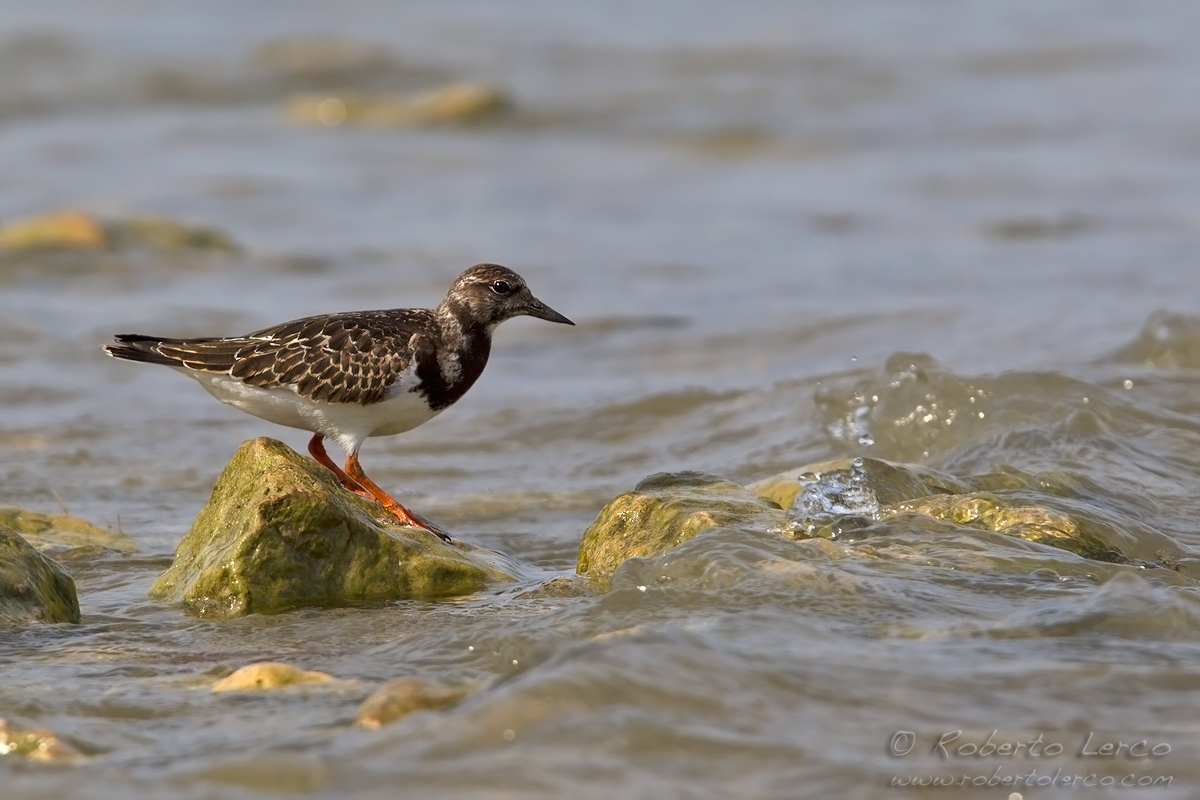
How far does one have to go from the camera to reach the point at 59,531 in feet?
20.0

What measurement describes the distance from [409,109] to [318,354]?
12111 mm

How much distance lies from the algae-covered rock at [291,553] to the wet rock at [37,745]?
4.27 ft

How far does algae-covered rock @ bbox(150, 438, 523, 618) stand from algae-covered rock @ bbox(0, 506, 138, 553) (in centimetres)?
82

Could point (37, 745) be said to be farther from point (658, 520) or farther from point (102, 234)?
point (102, 234)

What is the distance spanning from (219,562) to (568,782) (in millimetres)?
2048

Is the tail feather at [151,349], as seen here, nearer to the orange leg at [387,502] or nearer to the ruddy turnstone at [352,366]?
the ruddy turnstone at [352,366]

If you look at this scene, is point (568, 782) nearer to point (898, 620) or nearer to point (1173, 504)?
point (898, 620)

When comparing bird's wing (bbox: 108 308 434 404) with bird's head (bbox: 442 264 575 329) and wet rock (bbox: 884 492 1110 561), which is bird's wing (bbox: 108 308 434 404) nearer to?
bird's head (bbox: 442 264 575 329)

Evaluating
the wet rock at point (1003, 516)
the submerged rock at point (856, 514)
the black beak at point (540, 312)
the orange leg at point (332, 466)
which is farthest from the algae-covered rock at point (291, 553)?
the wet rock at point (1003, 516)

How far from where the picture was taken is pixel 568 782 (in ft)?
11.1

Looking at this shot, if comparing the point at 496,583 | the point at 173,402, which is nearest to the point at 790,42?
the point at 173,402

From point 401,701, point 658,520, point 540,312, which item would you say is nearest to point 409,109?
point 540,312

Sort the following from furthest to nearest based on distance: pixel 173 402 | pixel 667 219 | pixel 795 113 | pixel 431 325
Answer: pixel 795 113, pixel 667 219, pixel 173 402, pixel 431 325

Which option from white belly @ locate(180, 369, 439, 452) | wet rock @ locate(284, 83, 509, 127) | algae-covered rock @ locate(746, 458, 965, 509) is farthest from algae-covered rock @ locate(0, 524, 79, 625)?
wet rock @ locate(284, 83, 509, 127)
